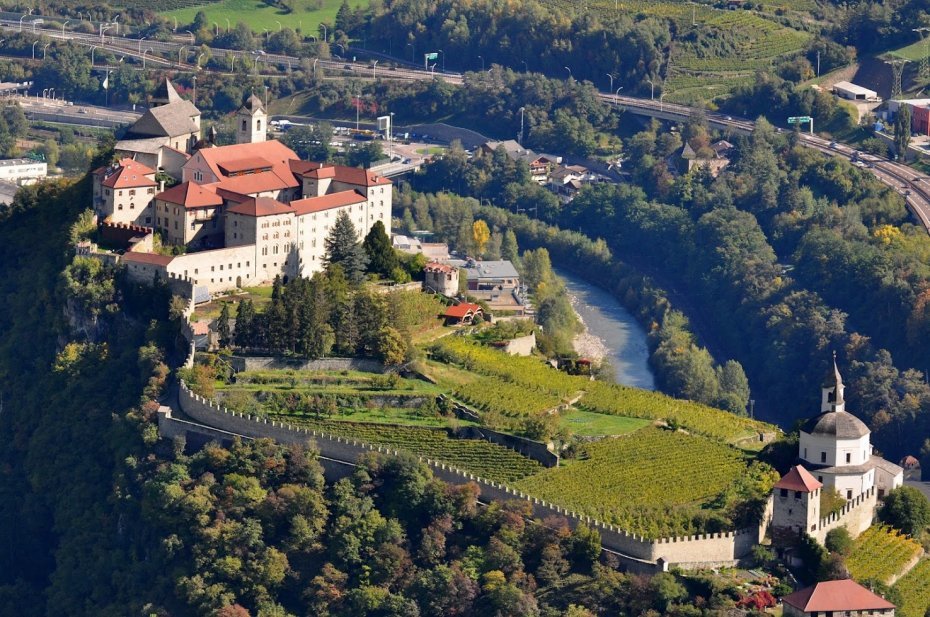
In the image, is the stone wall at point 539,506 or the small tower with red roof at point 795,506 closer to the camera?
the stone wall at point 539,506

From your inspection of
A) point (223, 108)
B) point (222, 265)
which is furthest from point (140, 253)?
point (223, 108)

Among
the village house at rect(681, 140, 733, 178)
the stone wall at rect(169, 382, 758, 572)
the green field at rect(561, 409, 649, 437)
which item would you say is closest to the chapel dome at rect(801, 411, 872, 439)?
the stone wall at rect(169, 382, 758, 572)

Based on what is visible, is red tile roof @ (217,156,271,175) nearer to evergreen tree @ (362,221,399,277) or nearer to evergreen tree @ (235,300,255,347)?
evergreen tree @ (362,221,399,277)

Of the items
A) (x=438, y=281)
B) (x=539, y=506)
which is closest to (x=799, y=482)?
(x=539, y=506)

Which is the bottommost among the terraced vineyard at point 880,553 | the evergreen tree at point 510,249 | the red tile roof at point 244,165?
A: the evergreen tree at point 510,249

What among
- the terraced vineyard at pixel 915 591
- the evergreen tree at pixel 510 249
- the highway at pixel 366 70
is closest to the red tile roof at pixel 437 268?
the evergreen tree at pixel 510 249

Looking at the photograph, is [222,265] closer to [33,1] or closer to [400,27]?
[400,27]

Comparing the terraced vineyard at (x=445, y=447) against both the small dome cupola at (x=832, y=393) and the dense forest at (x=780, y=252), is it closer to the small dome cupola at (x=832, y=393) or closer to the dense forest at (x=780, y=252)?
the small dome cupola at (x=832, y=393)
